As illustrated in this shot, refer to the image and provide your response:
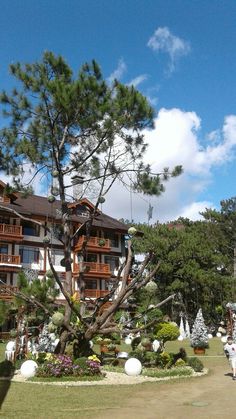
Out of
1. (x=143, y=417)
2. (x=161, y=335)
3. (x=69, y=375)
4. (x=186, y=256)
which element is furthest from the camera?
(x=186, y=256)

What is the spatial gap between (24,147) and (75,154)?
7.59ft

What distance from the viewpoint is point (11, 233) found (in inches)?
1515

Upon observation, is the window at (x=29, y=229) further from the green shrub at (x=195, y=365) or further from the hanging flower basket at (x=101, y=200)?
the green shrub at (x=195, y=365)

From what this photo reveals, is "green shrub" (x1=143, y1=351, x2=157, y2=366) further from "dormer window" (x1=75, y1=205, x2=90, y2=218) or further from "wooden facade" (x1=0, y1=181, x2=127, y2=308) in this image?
"dormer window" (x1=75, y1=205, x2=90, y2=218)

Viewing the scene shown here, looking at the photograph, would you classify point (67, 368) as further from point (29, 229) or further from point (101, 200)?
point (29, 229)

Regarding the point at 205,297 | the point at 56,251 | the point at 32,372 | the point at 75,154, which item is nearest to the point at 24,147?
the point at 75,154

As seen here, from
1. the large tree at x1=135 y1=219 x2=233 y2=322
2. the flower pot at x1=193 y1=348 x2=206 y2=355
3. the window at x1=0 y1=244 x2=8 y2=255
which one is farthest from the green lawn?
the large tree at x1=135 y1=219 x2=233 y2=322

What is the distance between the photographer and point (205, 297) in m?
47.4

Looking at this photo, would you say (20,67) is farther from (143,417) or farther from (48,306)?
(143,417)

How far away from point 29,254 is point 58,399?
29741 millimetres

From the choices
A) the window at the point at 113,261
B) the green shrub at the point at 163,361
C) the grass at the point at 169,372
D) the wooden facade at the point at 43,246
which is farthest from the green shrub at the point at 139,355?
the window at the point at 113,261

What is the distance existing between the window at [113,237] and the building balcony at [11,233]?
10322 mm

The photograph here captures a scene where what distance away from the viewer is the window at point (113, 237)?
1832 inches

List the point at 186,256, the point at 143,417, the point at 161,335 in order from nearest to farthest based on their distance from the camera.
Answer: the point at 143,417 < the point at 161,335 < the point at 186,256
